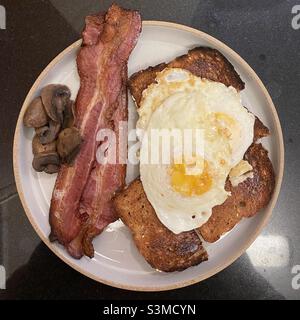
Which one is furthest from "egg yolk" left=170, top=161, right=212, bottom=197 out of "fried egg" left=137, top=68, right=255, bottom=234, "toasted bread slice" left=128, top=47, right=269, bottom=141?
"toasted bread slice" left=128, top=47, right=269, bottom=141

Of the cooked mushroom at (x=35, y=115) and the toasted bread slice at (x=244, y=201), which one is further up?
the cooked mushroom at (x=35, y=115)

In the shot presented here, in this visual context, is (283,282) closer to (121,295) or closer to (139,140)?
(121,295)

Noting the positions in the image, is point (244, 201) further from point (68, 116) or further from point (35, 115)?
point (35, 115)

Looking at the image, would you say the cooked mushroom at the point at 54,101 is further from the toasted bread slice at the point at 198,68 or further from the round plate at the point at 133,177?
the toasted bread slice at the point at 198,68

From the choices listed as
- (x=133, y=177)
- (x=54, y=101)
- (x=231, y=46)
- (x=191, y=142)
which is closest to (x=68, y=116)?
(x=54, y=101)

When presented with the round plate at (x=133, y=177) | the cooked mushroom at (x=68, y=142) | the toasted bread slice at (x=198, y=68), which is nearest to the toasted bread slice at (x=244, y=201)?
the round plate at (x=133, y=177)

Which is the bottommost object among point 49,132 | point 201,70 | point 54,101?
point 49,132

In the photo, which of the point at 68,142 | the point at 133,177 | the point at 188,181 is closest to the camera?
the point at 188,181
